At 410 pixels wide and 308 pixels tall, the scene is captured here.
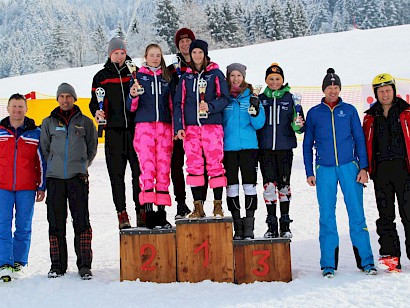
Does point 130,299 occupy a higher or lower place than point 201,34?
lower

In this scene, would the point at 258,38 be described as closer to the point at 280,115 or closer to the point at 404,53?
the point at 404,53

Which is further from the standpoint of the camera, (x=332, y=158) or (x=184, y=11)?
(x=184, y=11)

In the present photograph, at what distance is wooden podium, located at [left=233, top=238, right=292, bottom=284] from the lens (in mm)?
4922

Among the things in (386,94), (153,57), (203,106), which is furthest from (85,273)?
(386,94)

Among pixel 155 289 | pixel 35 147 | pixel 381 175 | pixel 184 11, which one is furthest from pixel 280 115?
pixel 184 11

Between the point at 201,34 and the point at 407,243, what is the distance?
2138 inches

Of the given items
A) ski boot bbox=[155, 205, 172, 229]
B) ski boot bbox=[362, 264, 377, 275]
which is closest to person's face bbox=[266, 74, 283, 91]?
ski boot bbox=[155, 205, 172, 229]

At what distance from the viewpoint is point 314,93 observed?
64.6 feet

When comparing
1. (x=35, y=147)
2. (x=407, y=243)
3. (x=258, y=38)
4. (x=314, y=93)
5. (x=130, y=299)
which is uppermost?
(x=258, y=38)

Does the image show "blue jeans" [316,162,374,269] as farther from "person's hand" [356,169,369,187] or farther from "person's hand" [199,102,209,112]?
"person's hand" [199,102,209,112]

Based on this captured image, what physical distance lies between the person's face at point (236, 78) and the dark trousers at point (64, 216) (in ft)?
6.10

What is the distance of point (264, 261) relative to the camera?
194 inches

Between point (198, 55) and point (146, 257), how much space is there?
6.76ft

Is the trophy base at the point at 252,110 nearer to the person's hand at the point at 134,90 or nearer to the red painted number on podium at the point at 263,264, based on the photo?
the person's hand at the point at 134,90
